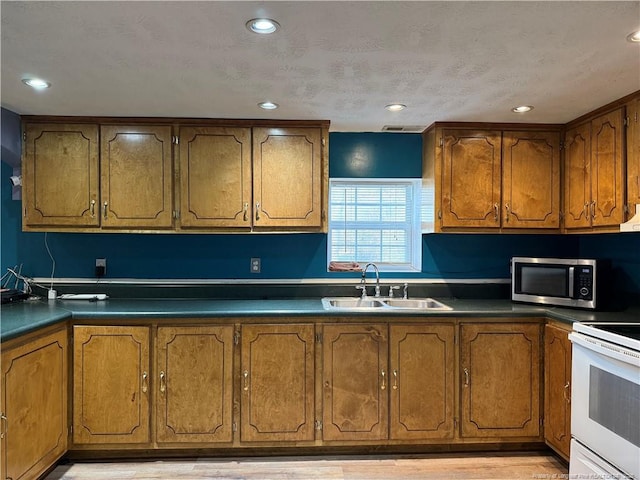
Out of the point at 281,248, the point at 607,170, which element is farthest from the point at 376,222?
the point at 607,170

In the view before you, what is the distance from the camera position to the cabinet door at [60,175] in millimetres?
2867

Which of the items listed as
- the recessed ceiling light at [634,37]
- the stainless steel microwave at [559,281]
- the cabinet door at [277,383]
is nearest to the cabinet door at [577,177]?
the stainless steel microwave at [559,281]

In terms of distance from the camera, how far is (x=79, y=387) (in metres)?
2.57

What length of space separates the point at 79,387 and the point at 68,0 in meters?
2.07

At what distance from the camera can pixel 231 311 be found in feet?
8.61

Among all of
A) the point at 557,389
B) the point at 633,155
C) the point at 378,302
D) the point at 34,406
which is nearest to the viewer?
the point at 34,406

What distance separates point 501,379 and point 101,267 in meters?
2.81

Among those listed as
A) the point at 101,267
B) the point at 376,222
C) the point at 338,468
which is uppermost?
the point at 376,222

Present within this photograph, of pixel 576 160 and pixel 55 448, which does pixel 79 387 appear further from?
pixel 576 160

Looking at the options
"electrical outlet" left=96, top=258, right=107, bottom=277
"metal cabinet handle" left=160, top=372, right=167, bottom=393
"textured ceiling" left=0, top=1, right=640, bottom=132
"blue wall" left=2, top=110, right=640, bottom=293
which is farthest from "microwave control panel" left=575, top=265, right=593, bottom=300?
"electrical outlet" left=96, top=258, right=107, bottom=277

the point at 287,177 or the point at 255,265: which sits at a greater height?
the point at 287,177

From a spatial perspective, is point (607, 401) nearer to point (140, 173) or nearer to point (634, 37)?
point (634, 37)

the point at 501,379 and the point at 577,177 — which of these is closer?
the point at 501,379

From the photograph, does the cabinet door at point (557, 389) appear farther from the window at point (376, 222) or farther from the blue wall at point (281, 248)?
the window at point (376, 222)
